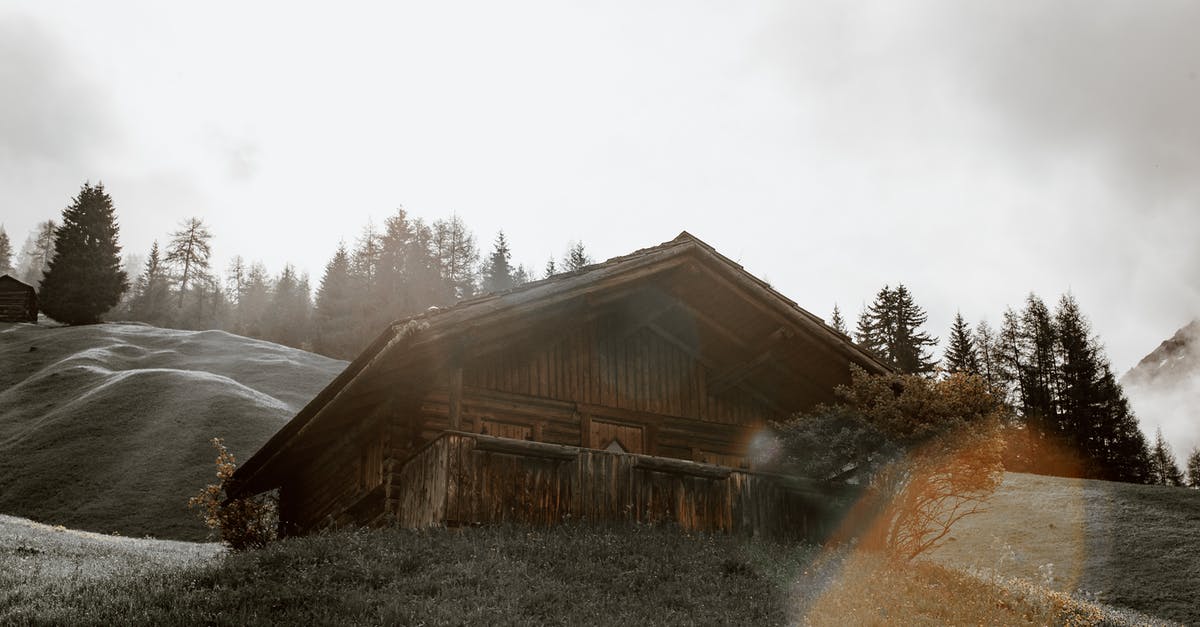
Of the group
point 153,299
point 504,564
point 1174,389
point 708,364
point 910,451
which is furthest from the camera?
point 1174,389

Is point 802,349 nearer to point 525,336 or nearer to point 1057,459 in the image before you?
point 525,336

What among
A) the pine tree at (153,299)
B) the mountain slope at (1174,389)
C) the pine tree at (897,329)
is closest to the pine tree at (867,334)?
the pine tree at (897,329)

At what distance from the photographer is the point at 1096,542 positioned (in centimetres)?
3291

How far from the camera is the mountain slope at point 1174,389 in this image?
120m

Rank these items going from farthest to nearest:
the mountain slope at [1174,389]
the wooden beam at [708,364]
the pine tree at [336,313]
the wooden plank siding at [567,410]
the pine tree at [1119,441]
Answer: the mountain slope at [1174,389], the pine tree at [336,313], the pine tree at [1119,441], the wooden beam at [708,364], the wooden plank siding at [567,410]

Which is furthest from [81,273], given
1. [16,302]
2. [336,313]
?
[336,313]

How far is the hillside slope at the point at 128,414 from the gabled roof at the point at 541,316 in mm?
26809

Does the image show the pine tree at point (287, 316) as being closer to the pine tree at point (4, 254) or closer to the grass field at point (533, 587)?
the pine tree at point (4, 254)

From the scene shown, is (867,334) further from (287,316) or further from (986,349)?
(287,316)

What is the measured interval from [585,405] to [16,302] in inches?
3203

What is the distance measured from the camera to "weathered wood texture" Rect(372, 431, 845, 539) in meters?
12.8

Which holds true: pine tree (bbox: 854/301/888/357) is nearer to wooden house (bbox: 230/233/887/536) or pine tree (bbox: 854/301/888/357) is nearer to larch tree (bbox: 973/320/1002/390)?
larch tree (bbox: 973/320/1002/390)

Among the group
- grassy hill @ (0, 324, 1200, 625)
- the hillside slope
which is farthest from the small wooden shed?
grassy hill @ (0, 324, 1200, 625)

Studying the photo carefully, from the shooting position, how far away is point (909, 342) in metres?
62.3
